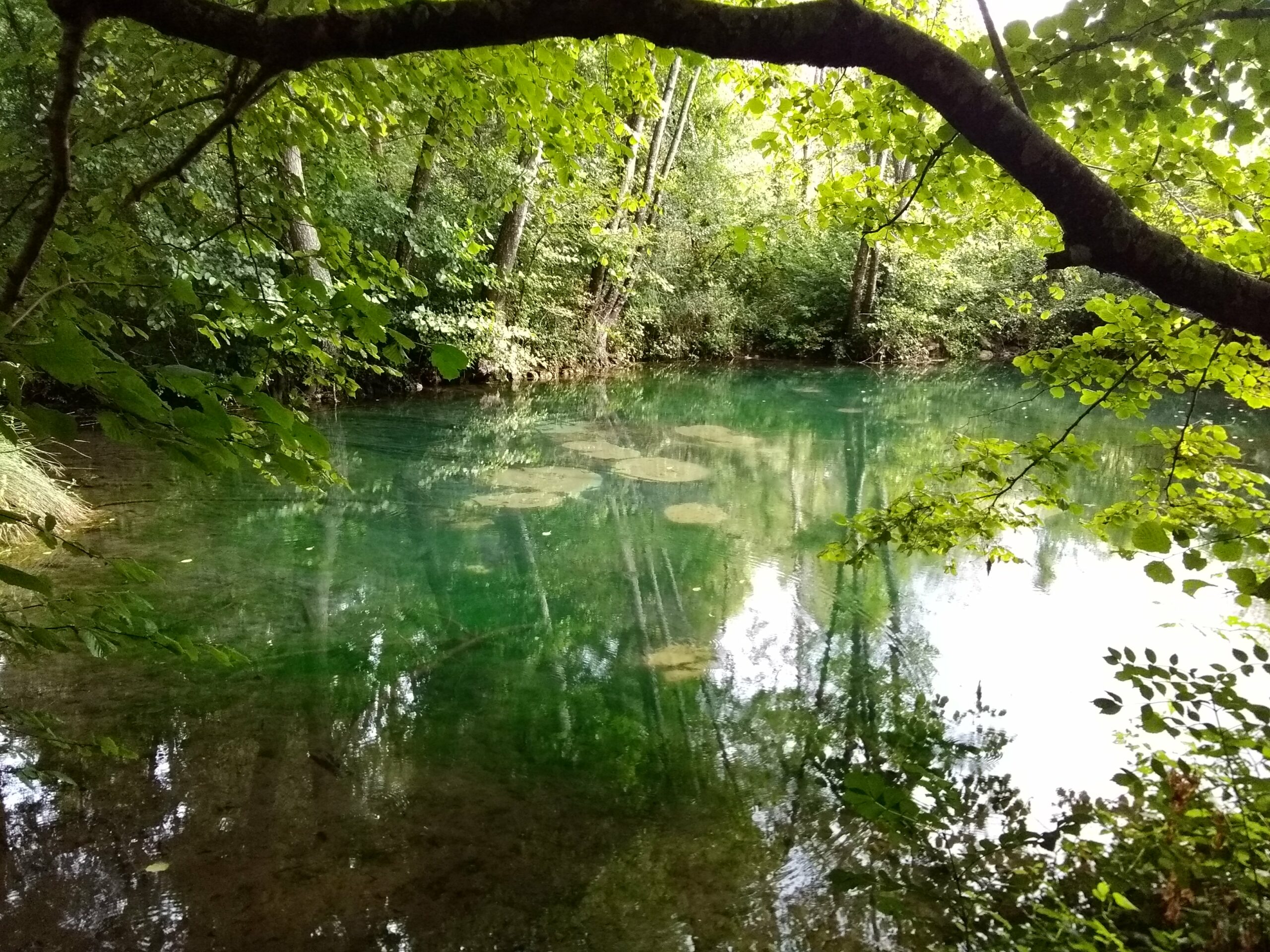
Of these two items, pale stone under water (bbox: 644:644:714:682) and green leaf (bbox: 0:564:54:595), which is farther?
pale stone under water (bbox: 644:644:714:682)

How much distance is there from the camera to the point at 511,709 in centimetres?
415

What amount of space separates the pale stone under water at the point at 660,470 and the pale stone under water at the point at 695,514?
0.97 m

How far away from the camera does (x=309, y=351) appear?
2213 mm

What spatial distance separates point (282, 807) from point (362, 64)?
118 inches

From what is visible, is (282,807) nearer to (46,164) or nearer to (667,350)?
(46,164)

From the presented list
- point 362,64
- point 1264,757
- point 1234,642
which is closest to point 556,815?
point 1264,757

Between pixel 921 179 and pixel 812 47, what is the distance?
1362mm

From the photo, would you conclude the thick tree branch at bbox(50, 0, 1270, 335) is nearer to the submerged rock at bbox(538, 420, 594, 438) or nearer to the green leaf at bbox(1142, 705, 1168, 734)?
the green leaf at bbox(1142, 705, 1168, 734)

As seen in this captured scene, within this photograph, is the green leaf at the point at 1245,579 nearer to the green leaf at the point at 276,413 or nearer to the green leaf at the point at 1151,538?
the green leaf at the point at 1151,538

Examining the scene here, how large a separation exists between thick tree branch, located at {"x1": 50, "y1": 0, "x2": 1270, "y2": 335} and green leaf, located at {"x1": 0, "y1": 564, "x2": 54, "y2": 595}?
0.98 m

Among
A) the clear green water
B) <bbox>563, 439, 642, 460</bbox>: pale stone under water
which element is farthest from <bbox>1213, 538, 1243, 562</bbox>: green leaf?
<bbox>563, 439, 642, 460</bbox>: pale stone under water

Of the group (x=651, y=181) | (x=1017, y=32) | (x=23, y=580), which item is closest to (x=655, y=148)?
(x=651, y=181)

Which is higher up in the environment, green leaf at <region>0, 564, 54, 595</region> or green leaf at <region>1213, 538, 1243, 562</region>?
green leaf at <region>1213, 538, 1243, 562</region>

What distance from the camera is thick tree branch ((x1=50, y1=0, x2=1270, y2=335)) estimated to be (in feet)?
4.72
